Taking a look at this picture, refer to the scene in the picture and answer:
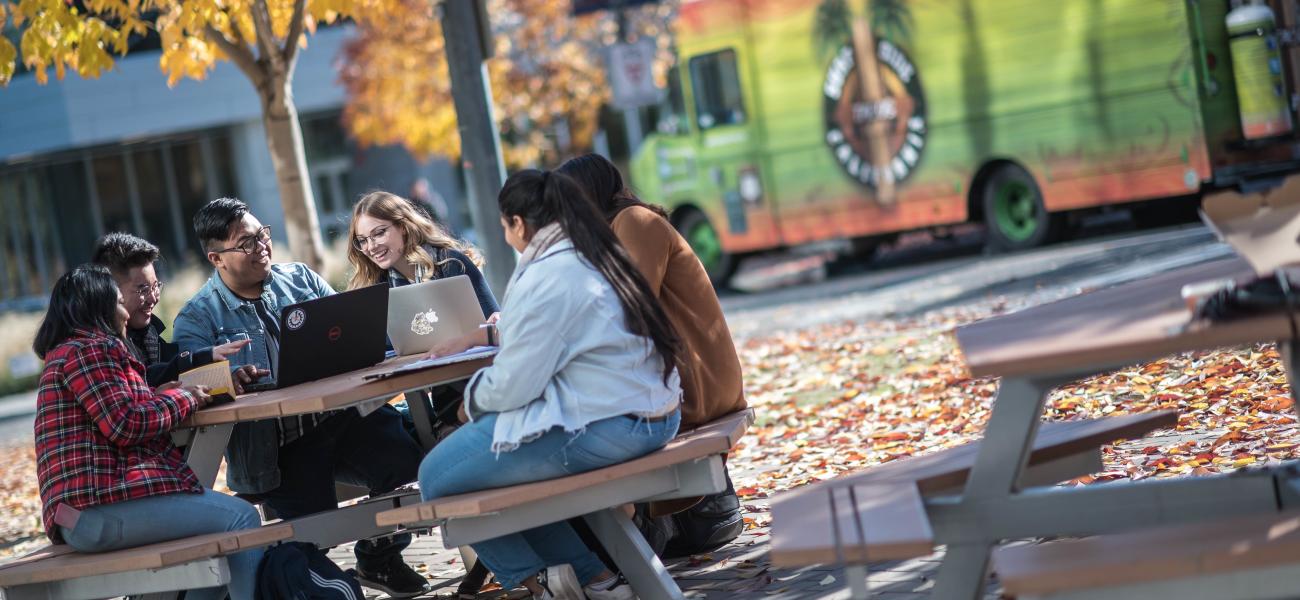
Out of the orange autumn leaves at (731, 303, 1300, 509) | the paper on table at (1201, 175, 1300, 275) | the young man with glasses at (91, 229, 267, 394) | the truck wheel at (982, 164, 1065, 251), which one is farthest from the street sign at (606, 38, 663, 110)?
the paper on table at (1201, 175, 1300, 275)

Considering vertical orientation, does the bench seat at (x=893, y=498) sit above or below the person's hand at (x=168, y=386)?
below

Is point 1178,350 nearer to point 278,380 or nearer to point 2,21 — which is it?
point 278,380

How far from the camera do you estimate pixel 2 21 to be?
916 cm

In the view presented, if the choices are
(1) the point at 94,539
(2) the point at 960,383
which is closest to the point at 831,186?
(2) the point at 960,383

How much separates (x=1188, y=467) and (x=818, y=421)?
3.03m

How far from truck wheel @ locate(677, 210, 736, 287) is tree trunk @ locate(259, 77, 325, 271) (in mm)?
8964

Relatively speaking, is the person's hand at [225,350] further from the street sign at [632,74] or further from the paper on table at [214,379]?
the street sign at [632,74]

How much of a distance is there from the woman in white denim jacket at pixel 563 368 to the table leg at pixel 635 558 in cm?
17

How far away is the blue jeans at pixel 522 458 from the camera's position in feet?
15.0

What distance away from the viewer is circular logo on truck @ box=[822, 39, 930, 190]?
643 inches

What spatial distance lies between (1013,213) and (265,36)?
29.3 ft

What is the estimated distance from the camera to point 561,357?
4508 mm

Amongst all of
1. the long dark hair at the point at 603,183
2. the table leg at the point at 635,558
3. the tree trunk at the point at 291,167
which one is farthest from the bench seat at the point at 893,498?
the tree trunk at the point at 291,167

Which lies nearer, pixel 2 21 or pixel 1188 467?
pixel 1188 467
